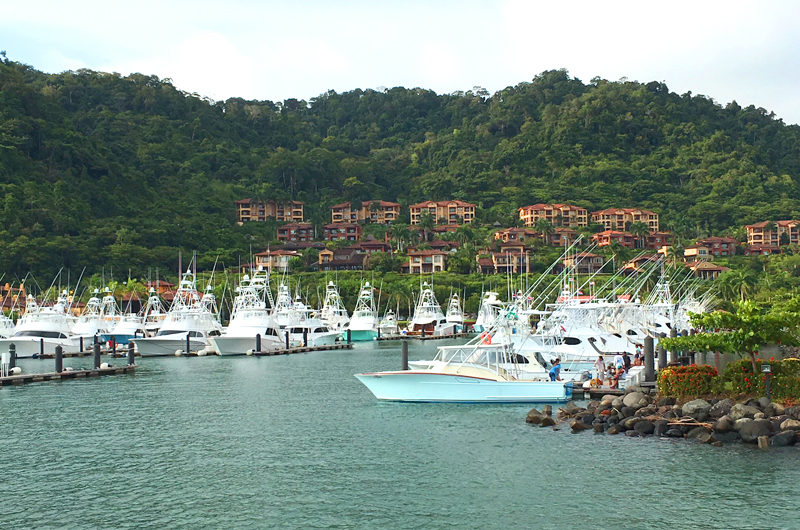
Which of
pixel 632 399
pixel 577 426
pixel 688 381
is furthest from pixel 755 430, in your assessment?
pixel 577 426

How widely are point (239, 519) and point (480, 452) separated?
9.96 m

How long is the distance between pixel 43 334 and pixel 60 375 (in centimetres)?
2649

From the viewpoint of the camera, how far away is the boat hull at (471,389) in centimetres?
3903

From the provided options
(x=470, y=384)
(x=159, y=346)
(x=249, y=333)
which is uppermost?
(x=249, y=333)

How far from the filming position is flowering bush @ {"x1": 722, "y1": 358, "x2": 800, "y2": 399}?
106ft

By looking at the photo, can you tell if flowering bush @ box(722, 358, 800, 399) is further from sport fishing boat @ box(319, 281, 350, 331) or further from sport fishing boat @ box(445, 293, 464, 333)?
sport fishing boat @ box(445, 293, 464, 333)

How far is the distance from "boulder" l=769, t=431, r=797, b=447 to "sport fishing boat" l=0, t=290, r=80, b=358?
208 feet

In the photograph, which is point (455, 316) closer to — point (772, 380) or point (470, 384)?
point (470, 384)

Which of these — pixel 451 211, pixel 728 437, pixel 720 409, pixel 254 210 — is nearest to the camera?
pixel 728 437

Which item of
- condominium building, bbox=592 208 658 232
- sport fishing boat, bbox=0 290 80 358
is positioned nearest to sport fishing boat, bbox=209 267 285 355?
sport fishing boat, bbox=0 290 80 358

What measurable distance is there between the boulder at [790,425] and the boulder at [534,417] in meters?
8.70

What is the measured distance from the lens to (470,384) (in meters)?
39.0

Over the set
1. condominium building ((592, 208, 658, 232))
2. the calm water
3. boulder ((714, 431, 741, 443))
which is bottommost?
the calm water

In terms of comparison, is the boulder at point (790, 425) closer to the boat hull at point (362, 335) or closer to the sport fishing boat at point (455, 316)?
the boat hull at point (362, 335)
